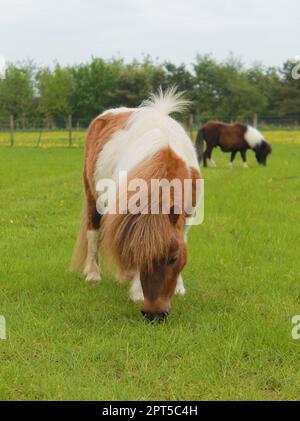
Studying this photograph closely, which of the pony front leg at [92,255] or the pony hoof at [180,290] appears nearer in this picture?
the pony hoof at [180,290]

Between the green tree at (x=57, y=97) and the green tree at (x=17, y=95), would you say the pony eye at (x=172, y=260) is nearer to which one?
the green tree at (x=57, y=97)

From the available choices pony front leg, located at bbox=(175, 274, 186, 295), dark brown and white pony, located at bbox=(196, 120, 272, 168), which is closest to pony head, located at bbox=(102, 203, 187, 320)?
pony front leg, located at bbox=(175, 274, 186, 295)

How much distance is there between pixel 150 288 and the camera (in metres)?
3.55

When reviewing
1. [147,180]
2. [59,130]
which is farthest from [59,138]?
[147,180]

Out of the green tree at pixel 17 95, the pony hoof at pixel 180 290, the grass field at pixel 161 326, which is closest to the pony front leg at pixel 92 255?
the grass field at pixel 161 326

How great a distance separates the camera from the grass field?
291 centimetres

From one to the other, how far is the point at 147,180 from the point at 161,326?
3.32 feet

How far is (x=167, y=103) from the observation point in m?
4.77

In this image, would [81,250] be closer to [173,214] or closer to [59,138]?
[173,214]

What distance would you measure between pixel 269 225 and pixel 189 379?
4.87m

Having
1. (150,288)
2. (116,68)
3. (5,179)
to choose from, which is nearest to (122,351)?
(150,288)

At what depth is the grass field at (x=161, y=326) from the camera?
2.91 metres

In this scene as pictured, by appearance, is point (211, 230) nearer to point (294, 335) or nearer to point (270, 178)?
point (294, 335)

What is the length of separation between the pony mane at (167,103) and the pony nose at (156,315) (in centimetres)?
187
